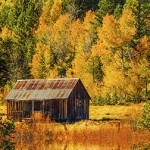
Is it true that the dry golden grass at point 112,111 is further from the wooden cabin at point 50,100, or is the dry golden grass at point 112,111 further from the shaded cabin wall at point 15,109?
the shaded cabin wall at point 15,109

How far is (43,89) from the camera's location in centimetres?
5550

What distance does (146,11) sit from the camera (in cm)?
7606

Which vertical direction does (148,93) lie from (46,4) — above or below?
below

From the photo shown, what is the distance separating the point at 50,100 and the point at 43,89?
1484mm

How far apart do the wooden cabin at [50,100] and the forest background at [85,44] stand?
20.4 feet

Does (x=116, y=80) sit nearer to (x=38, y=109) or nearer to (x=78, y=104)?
(x=78, y=104)

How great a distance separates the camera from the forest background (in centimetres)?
6888

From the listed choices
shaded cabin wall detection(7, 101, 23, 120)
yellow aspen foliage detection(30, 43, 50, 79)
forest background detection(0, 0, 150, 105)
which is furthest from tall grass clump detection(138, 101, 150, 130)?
yellow aspen foliage detection(30, 43, 50, 79)

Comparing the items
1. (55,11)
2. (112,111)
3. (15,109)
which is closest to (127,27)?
(112,111)

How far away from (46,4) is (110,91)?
150ft

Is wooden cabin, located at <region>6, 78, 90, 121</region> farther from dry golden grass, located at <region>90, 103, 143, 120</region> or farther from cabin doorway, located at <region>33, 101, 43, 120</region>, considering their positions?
dry golden grass, located at <region>90, 103, 143, 120</region>

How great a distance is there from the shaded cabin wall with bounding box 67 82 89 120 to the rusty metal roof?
0.88 m

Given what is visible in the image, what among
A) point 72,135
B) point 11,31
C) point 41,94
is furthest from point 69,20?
point 72,135

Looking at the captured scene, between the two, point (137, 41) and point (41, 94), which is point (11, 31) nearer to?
point (137, 41)
